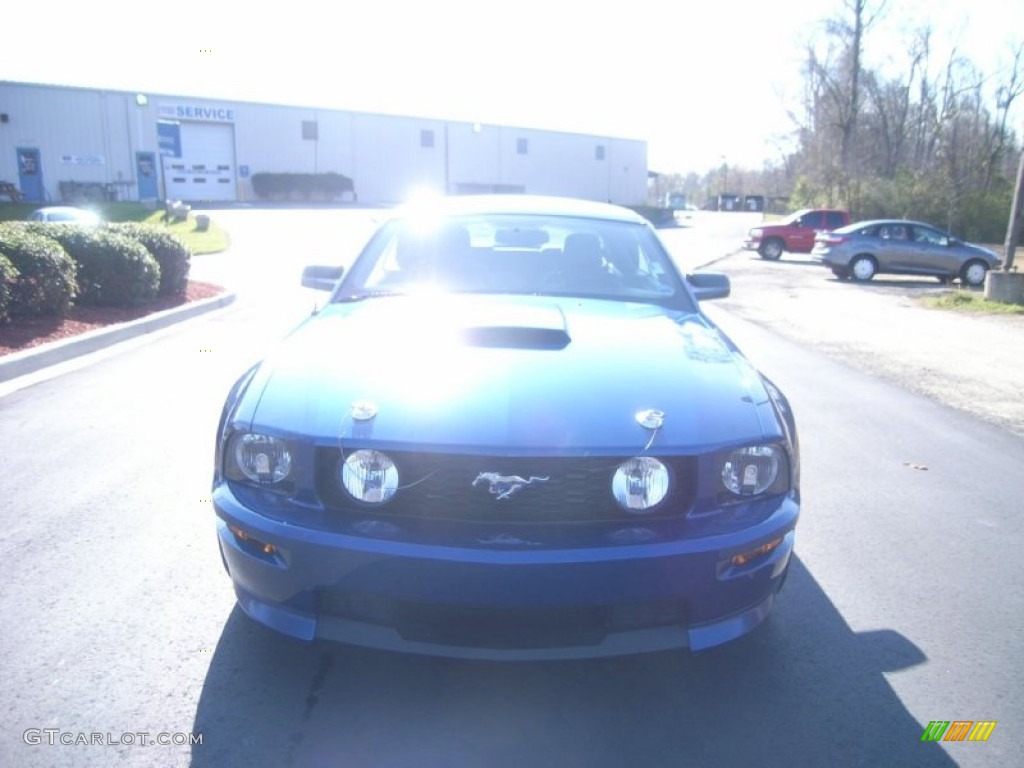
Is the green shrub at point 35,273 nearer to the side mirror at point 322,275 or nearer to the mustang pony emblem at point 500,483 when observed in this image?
the side mirror at point 322,275

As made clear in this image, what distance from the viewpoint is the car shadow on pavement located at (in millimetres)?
2631

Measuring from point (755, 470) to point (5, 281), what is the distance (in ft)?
26.4

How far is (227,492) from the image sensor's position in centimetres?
287

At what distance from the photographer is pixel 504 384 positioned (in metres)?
2.88

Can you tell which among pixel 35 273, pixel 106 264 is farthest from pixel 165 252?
pixel 35 273

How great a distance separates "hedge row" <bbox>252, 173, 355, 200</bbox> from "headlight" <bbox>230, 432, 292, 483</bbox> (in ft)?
162

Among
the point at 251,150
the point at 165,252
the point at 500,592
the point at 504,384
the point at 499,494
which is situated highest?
the point at 251,150

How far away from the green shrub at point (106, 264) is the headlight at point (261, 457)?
8.96m

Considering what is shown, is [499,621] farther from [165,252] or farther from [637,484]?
[165,252]

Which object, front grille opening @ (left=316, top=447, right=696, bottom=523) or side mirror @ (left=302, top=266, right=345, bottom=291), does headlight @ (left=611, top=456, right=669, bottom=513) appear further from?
side mirror @ (left=302, top=266, right=345, bottom=291)

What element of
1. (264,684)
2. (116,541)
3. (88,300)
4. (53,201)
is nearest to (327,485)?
(264,684)

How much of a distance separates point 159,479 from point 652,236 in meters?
3.12

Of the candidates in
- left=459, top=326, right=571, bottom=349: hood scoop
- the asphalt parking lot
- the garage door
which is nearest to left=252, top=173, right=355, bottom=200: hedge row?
the garage door

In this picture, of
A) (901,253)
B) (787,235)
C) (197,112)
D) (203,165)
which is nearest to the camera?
(901,253)
